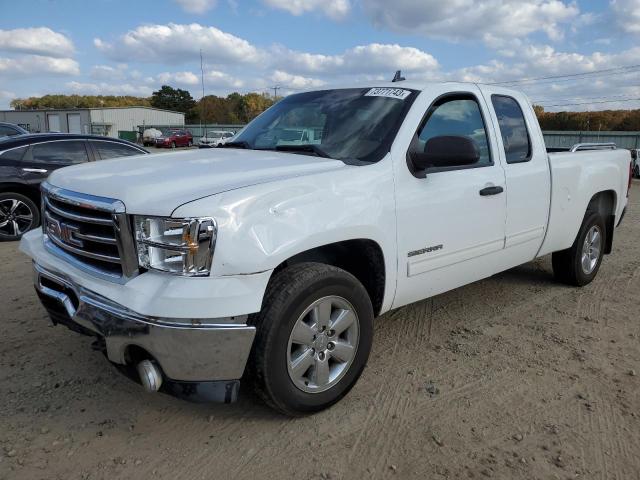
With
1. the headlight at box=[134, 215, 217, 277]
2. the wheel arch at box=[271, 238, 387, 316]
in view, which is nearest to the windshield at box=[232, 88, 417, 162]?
the wheel arch at box=[271, 238, 387, 316]

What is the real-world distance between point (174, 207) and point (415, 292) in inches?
70.0

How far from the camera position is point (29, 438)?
2.74 metres

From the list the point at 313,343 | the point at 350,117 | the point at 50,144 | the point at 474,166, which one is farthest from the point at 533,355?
the point at 50,144

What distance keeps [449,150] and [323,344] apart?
4.52ft

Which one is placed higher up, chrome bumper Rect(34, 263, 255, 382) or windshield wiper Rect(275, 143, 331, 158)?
windshield wiper Rect(275, 143, 331, 158)

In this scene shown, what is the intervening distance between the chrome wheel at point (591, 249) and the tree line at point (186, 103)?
259 feet

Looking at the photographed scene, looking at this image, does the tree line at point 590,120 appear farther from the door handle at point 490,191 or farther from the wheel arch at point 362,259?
the wheel arch at point 362,259

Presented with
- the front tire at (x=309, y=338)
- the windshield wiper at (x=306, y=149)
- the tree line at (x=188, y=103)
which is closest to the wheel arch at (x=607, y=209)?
the windshield wiper at (x=306, y=149)

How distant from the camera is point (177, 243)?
2410 millimetres

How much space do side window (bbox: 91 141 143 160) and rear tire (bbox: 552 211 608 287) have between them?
6.67 m

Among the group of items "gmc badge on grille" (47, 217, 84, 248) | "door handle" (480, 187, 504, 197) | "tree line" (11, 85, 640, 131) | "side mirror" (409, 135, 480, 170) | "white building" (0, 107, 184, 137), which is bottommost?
"gmc badge on grille" (47, 217, 84, 248)

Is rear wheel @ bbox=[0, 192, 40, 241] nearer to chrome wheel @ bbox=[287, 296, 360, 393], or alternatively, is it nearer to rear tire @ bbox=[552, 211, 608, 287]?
chrome wheel @ bbox=[287, 296, 360, 393]

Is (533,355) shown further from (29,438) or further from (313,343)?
(29,438)

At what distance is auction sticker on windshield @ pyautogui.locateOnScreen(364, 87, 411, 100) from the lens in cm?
358
